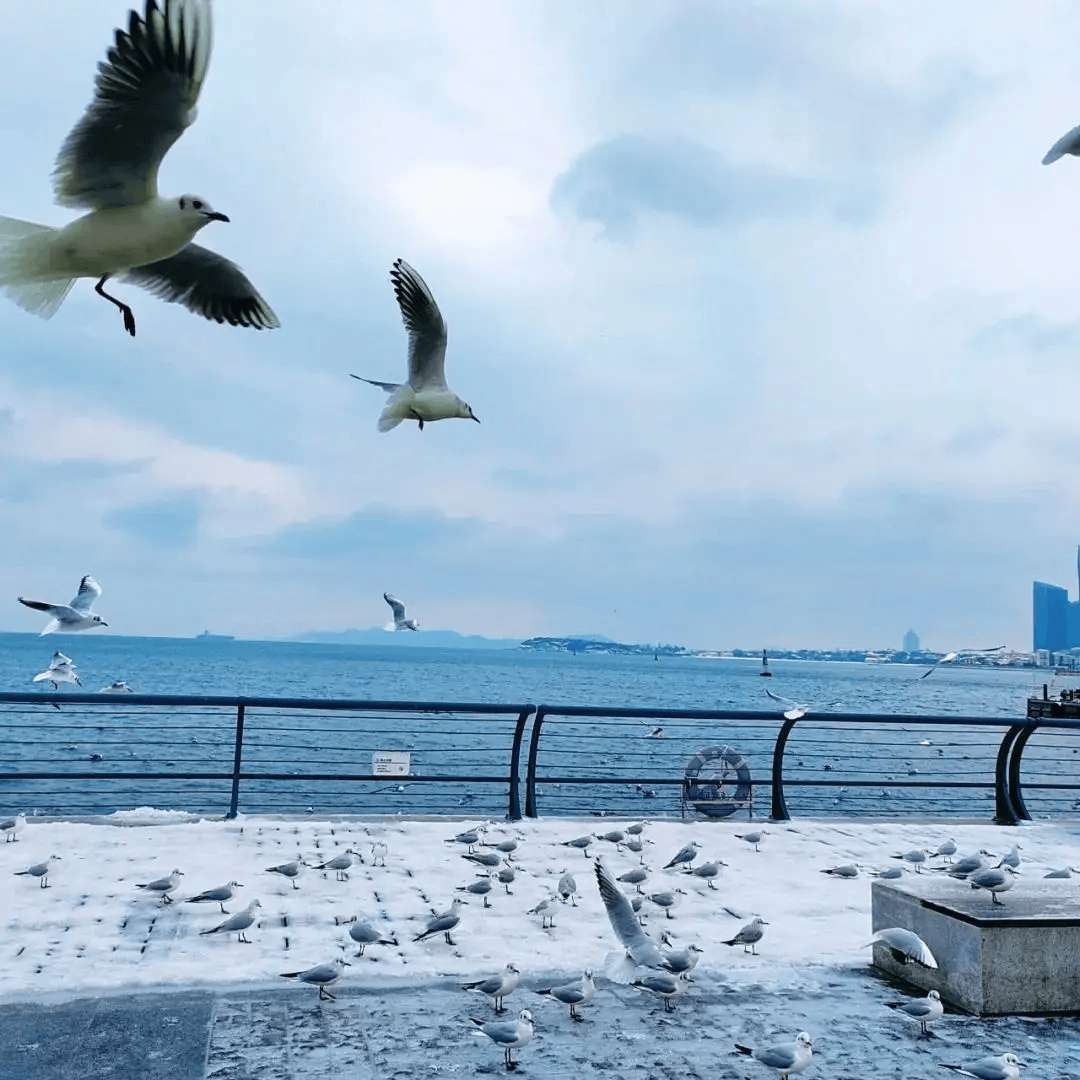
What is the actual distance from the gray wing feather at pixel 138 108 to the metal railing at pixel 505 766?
17.7ft

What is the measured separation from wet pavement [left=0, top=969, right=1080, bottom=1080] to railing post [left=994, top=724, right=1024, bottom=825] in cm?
651

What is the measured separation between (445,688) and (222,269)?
338 feet

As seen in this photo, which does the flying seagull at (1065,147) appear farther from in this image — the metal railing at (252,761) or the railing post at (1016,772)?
the railing post at (1016,772)

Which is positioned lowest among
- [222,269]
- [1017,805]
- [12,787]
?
[12,787]

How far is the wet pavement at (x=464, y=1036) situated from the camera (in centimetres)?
431

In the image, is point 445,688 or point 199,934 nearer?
point 199,934

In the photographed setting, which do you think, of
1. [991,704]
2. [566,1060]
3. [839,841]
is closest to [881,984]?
[566,1060]

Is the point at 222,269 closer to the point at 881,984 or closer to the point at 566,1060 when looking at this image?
the point at 566,1060

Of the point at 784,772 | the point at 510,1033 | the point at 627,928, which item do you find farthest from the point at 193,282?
the point at 784,772

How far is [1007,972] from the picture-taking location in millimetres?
5258

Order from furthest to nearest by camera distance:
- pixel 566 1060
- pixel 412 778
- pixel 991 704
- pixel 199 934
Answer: pixel 991 704, pixel 412 778, pixel 199 934, pixel 566 1060

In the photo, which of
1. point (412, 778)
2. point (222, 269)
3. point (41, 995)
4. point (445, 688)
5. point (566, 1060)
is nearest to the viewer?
point (222, 269)

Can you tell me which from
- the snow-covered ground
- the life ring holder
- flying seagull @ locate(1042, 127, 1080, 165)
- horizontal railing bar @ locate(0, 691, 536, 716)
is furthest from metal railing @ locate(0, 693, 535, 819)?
flying seagull @ locate(1042, 127, 1080, 165)

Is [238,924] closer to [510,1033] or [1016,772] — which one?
[510,1033]
